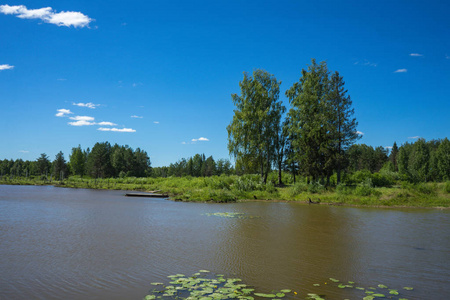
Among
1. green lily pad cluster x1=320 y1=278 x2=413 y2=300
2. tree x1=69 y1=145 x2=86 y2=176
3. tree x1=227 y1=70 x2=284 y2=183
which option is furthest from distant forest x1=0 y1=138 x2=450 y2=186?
green lily pad cluster x1=320 y1=278 x2=413 y2=300

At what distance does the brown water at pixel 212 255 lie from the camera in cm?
657

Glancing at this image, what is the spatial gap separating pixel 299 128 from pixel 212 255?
28.6 m

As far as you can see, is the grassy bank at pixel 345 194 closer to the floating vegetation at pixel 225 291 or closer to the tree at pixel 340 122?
the tree at pixel 340 122

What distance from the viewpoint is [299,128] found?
35781 mm

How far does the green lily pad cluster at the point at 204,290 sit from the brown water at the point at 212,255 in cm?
33

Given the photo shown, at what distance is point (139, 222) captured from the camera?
1540cm

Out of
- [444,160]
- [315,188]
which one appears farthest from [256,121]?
[444,160]

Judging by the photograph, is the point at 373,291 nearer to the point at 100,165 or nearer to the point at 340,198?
the point at 340,198

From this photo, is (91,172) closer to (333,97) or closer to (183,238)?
(333,97)

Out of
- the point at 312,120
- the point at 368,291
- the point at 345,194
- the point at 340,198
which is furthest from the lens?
the point at 312,120

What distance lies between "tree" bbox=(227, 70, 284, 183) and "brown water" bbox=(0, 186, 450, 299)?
79.6 ft

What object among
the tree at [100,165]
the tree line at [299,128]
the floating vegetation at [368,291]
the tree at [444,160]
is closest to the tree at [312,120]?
the tree line at [299,128]

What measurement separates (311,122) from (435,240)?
24.2m

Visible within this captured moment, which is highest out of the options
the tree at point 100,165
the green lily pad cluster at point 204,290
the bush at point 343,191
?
the tree at point 100,165
